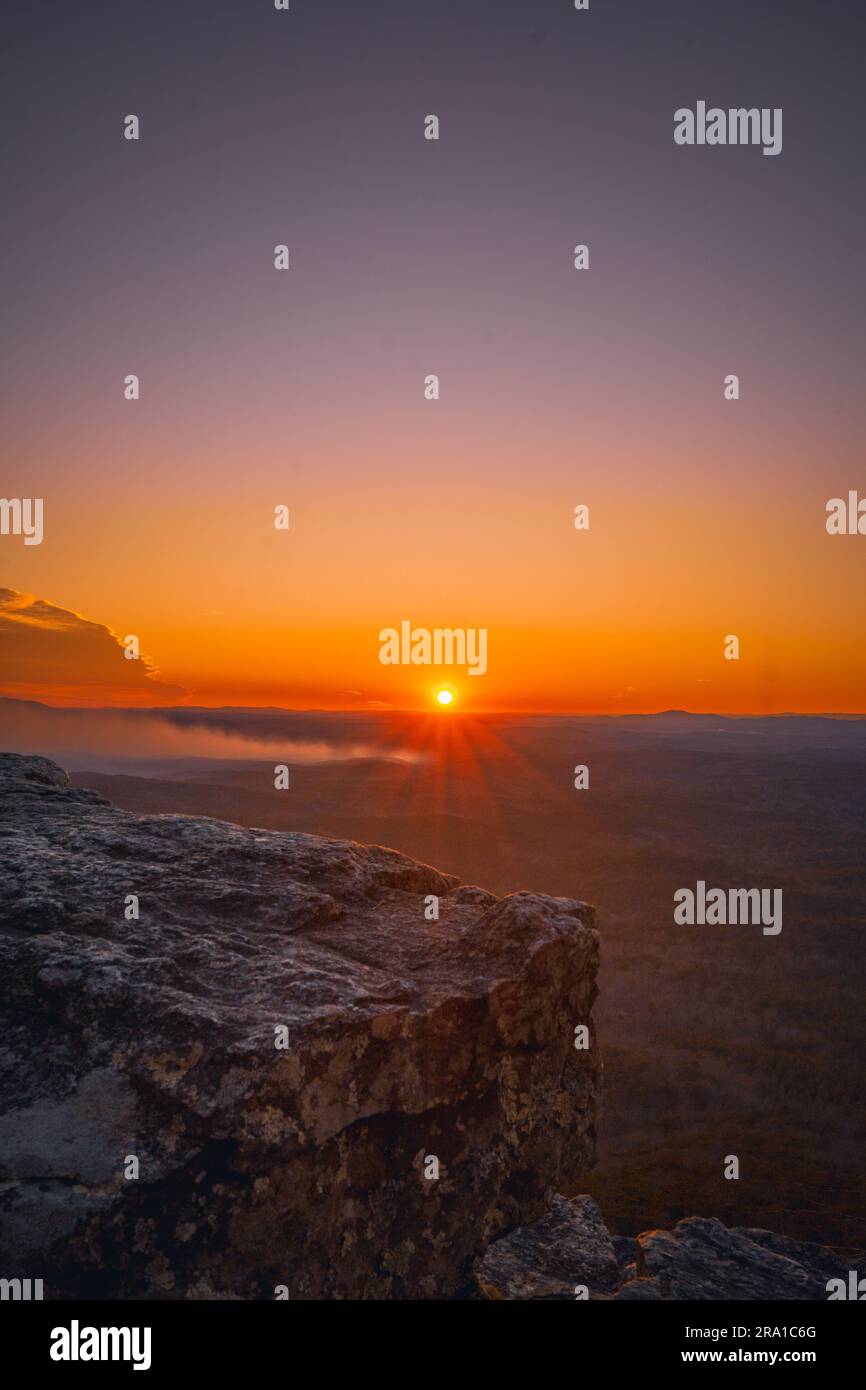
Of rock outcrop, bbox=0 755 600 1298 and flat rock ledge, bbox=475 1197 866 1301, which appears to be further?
flat rock ledge, bbox=475 1197 866 1301

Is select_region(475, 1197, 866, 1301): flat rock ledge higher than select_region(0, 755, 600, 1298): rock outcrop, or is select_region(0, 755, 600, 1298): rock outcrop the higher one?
select_region(0, 755, 600, 1298): rock outcrop

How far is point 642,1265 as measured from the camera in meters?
7.77

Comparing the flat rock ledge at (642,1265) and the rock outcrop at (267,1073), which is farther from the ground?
the rock outcrop at (267,1073)

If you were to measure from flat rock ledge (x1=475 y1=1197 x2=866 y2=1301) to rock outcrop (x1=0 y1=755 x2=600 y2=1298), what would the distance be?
37.3 inches

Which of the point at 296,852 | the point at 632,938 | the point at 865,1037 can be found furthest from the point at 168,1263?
the point at 632,938

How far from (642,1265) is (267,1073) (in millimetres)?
5063

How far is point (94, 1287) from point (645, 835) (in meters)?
60.4

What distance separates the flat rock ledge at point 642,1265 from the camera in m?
6.83

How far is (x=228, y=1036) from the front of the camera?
212 inches

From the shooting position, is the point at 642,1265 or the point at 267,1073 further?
the point at 642,1265

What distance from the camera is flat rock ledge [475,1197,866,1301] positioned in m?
6.83

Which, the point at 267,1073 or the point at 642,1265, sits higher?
the point at 267,1073

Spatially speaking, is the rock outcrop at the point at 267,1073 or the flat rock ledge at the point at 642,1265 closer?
the rock outcrop at the point at 267,1073

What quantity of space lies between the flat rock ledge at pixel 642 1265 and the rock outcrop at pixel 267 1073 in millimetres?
947
